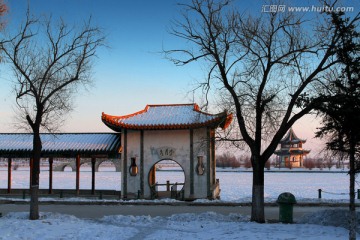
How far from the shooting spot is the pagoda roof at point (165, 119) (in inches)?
859

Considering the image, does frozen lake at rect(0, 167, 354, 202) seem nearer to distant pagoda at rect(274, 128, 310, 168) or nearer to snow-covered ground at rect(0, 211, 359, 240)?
snow-covered ground at rect(0, 211, 359, 240)

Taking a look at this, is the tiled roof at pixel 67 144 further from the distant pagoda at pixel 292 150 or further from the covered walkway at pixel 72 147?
the distant pagoda at pixel 292 150

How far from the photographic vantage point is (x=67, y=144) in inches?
967

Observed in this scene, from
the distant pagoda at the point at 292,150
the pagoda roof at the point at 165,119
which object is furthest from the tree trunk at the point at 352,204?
the distant pagoda at the point at 292,150

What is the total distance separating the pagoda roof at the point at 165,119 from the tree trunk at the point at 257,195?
7.42m

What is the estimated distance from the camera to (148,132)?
23312 millimetres

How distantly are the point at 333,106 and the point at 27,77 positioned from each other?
32.3ft

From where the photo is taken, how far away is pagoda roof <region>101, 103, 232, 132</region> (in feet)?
71.6

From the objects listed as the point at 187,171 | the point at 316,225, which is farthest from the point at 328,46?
the point at 187,171

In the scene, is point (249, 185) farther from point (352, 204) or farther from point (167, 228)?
point (352, 204)

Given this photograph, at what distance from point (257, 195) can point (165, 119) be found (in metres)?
10.8

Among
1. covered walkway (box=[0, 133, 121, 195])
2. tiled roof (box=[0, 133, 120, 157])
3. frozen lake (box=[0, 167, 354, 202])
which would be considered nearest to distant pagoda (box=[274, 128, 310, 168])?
frozen lake (box=[0, 167, 354, 202])

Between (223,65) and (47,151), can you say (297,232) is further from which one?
(47,151)

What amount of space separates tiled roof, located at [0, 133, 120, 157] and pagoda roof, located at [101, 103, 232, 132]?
126cm
